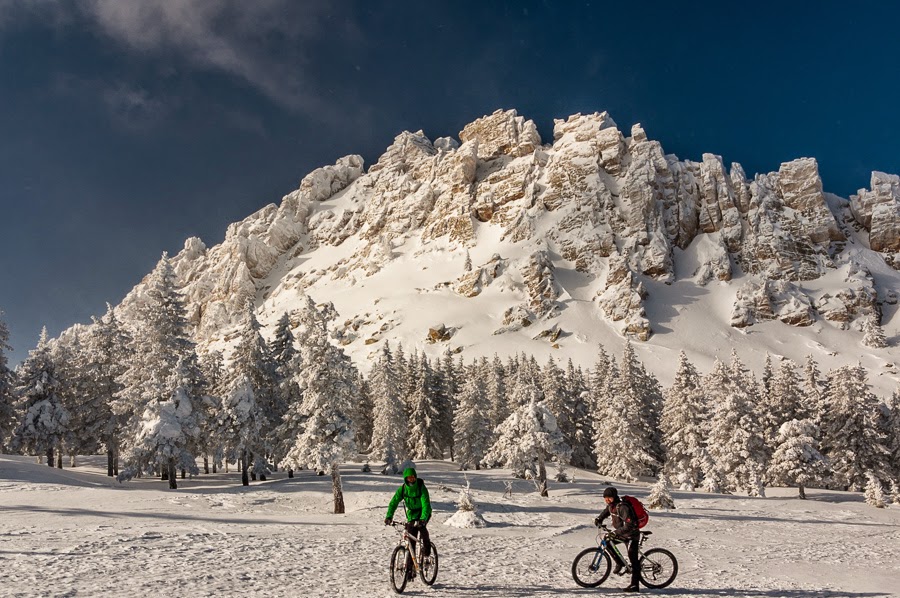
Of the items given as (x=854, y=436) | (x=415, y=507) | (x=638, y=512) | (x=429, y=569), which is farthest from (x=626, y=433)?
(x=415, y=507)

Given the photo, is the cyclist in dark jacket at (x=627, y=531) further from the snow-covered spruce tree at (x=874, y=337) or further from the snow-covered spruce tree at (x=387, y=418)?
the snow-covered spruce tree at (x=874, y=337)

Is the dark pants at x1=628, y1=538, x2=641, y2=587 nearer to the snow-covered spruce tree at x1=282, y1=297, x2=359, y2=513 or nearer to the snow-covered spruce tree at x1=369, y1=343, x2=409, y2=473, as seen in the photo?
the snow-covered spruce tree at x1=282, y1=297, x2=359, y2=513

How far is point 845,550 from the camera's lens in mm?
17453

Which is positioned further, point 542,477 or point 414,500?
point 542,477

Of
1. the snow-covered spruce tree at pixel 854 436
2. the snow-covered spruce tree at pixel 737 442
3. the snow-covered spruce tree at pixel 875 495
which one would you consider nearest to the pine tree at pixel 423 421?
the snow-covered spruce tree at pixel 737 442

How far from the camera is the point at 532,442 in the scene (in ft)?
120

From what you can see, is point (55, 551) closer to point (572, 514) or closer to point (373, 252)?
point (572, 514)

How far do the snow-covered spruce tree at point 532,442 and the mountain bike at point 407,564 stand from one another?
27260mm

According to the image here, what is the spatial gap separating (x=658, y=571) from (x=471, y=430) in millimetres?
45483

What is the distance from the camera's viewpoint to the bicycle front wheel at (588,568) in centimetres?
1073

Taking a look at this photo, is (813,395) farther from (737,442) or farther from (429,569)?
(429,569)

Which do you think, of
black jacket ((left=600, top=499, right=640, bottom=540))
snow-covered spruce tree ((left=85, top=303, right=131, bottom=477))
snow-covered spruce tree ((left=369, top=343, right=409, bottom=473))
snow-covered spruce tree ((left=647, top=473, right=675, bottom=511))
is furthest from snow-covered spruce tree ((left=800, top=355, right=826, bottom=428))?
snow-covered spruce tree ((left=85, top=303, right=131, bottom=477))

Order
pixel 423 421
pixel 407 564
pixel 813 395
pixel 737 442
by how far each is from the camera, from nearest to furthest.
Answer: pixel 407 564 → pixel 737 442 → pixel 813 395 → pixel 423 421

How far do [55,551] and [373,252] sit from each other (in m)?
189
